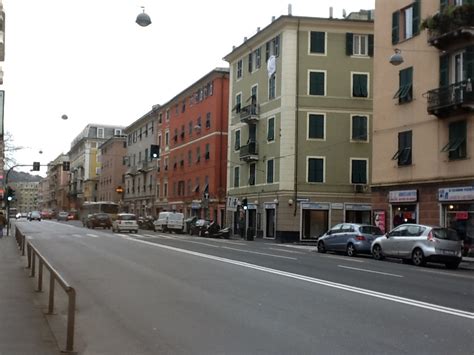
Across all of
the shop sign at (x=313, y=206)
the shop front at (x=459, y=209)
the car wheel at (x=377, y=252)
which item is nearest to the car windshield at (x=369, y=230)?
the car wheel at (x=377, y=252)

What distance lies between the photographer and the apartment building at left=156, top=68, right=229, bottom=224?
2203 inches

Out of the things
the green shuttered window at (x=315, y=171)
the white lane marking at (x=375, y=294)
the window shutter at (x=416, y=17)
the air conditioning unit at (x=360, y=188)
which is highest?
the window shutter at (x=416, y=17)

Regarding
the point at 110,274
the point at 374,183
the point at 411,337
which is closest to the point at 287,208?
the point at 374,183

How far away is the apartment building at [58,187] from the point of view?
15435 centimetres

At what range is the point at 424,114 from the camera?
2984 centimetres

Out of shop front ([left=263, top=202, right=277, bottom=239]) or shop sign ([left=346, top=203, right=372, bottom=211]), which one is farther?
shop front ([left=263, top=202, right=277, bottom=239])

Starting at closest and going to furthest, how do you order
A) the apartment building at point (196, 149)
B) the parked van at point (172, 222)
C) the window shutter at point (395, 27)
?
the window shutter at point (395, 27)
the parked van at point (172, 222)
the apartment building at point (196, 149)

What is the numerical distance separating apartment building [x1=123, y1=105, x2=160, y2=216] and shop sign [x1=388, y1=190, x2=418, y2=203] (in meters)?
45.6

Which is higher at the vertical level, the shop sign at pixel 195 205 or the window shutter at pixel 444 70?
the window shutter at pixel 444 70

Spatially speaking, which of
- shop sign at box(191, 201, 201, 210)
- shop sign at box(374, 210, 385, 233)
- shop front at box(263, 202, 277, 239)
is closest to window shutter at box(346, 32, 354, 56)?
shop front at box(263, 202, 277, 239)

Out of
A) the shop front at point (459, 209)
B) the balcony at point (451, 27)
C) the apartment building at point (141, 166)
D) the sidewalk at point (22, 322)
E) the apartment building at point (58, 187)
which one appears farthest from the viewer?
the apartment building at point (58, 187)

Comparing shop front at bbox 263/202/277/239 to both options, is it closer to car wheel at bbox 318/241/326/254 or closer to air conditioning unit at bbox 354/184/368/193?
air conditioning unit at bbox 354/184/368/193

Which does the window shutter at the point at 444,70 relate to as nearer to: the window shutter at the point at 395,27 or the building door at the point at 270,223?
the window shutter at the point at 395,27

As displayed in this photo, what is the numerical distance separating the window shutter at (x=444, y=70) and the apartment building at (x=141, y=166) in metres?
48.9
